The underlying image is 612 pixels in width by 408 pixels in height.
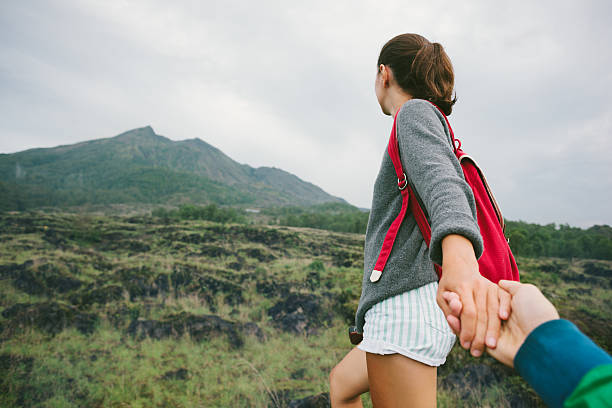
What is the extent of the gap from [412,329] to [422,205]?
17.0 inches

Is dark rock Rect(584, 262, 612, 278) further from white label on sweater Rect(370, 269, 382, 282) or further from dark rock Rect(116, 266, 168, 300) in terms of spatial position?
white label on sweater Rect(370, 269, 382, 282)

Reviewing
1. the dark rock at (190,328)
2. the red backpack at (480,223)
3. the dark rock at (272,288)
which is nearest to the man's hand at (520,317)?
the red backpack at (480,223)

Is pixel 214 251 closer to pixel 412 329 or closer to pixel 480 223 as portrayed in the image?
pixel 412 329

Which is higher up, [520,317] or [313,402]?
[520,317]

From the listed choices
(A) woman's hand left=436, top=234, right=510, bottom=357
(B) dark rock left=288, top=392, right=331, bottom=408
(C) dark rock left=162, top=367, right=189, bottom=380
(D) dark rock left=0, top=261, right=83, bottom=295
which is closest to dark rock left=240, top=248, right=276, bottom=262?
(D) dark rock left=0, top=261, right=83, bottom=295

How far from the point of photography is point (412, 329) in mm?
1028

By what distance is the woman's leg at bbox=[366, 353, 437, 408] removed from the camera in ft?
3.29

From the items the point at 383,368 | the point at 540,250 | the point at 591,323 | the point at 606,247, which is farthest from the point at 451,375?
the point at 606,247

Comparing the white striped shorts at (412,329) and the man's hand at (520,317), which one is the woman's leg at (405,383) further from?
the man's hand at (520,317)

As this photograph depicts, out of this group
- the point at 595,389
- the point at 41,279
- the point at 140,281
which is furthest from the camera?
the point at 140,281

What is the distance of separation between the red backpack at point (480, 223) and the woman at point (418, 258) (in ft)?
0.12

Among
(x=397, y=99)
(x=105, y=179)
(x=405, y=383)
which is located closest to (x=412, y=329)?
(x=405, y=383)

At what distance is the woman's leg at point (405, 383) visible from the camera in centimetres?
100

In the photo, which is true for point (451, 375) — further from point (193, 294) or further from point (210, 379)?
point (193, 294)
